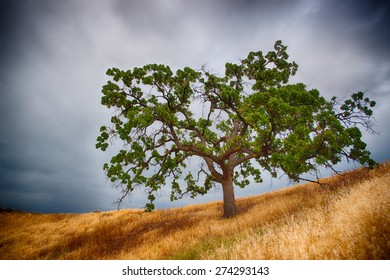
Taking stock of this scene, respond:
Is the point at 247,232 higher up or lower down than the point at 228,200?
lower down

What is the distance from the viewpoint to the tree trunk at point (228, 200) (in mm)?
12671

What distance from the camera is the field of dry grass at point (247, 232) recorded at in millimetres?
4200

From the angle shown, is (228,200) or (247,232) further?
(228,200)

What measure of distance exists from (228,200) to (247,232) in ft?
17.7

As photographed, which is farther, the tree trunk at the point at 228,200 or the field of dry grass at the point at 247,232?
the tree trunk at the point at 228,200

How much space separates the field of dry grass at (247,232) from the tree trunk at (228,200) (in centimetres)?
65

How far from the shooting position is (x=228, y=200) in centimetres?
1298

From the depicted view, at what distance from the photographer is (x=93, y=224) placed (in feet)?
51.8

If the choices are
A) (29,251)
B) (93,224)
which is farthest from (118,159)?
(93,224)

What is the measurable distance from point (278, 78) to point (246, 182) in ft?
26.1

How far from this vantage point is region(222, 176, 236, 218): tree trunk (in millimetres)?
12671

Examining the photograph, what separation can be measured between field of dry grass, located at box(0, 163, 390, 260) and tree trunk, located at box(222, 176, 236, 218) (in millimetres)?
647
